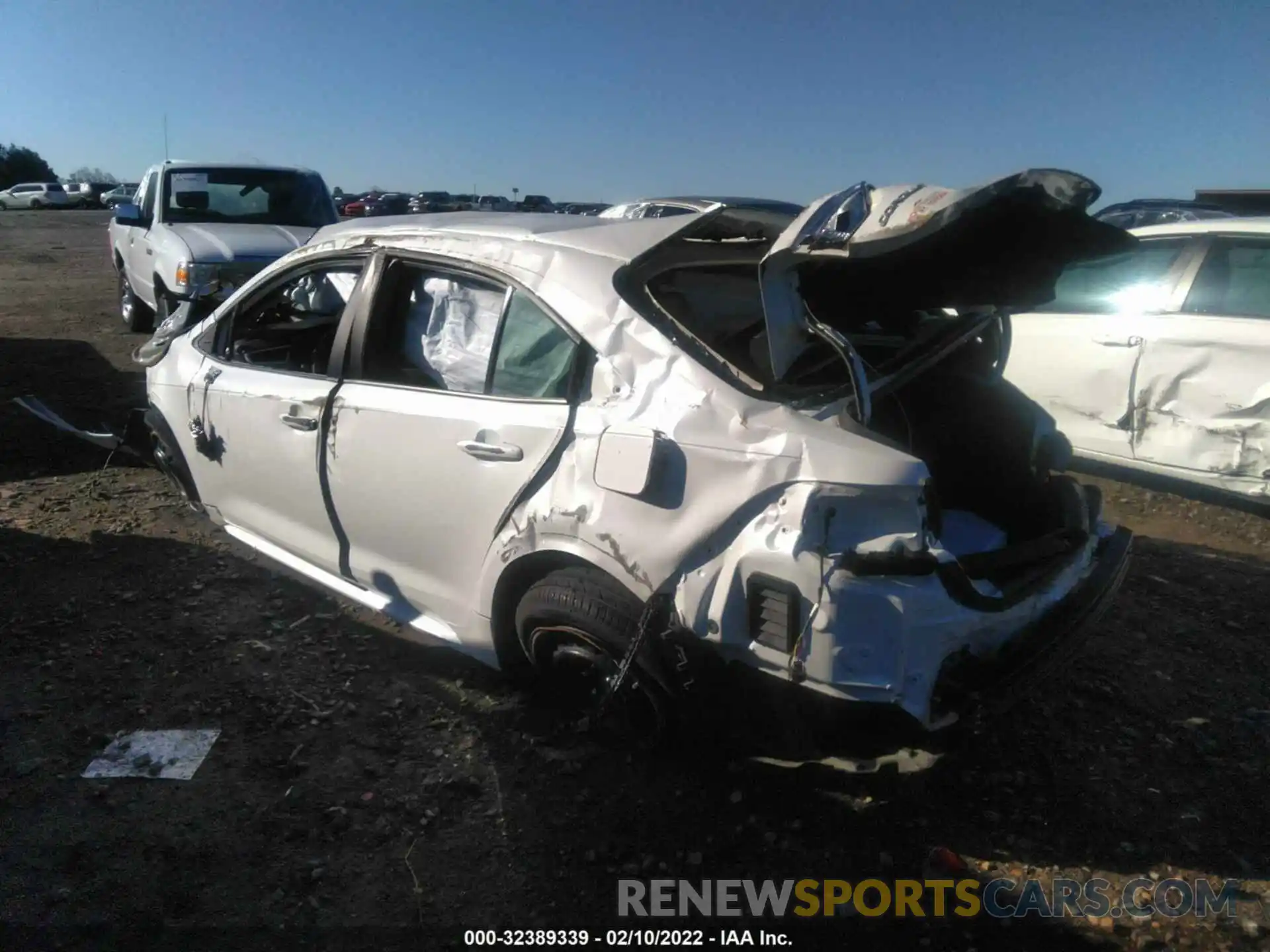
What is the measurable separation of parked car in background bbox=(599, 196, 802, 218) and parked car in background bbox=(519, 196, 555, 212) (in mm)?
26490

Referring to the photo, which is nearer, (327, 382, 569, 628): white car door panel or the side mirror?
(327, 382, 569, 628): white car door panel

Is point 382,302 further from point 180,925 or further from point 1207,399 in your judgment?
point 1207,399

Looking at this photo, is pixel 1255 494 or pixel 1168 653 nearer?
pixel 1168 653

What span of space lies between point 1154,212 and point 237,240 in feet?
57.0

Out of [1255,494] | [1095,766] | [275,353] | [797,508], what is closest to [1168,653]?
[1095,766]

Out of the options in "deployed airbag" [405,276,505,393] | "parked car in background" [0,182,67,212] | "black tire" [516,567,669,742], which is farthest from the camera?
"parked car in background" [0,182,67,212]

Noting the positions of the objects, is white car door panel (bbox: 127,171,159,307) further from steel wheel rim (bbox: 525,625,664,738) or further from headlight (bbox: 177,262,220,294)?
steel wheel rim (bbox: 525,625,664,738)

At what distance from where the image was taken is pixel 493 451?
9.53ft

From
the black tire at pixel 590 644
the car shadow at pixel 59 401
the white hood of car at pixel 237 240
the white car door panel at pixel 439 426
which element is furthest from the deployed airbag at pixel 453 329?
the white hood of car at pixel 237 240

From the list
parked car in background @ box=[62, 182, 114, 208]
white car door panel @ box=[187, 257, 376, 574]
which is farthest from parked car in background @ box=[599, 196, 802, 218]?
parked car in background @ box=[62, 182, 114, 208]

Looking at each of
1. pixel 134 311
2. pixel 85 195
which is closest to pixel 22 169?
pixel 85 195

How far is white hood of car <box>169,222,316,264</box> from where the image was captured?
8.18m

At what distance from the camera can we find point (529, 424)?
2850 millimetres

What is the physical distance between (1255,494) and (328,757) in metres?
5.04
